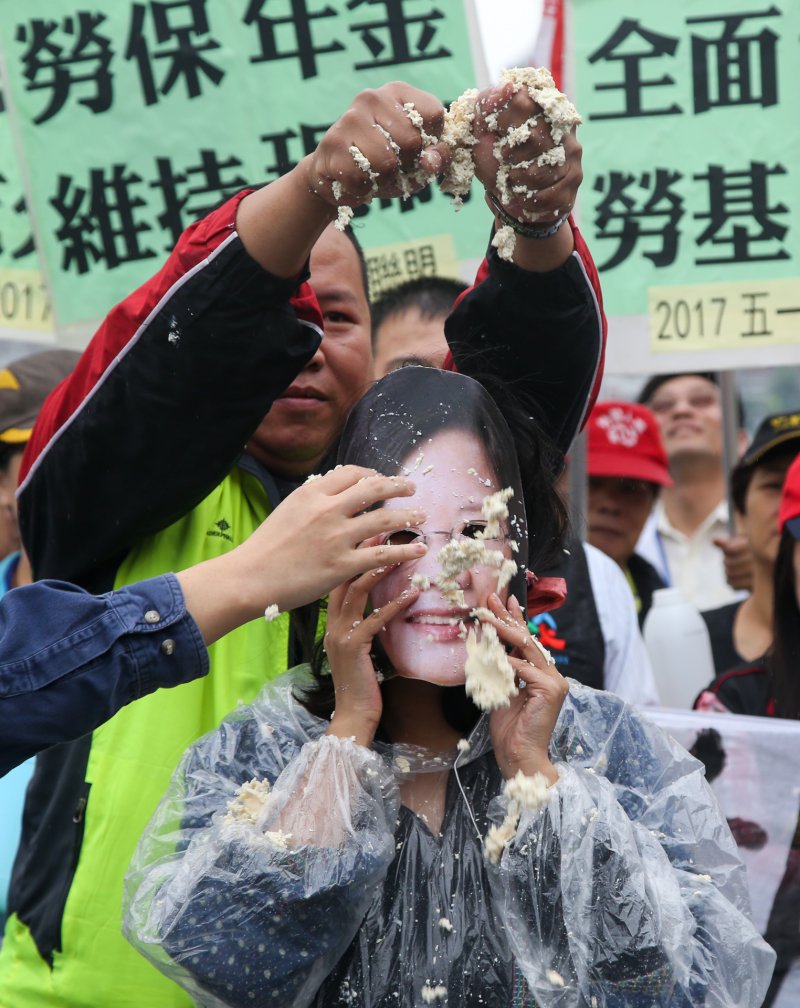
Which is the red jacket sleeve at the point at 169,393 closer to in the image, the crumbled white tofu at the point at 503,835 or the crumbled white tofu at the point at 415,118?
the crumbled white tofu at the point at 415,118

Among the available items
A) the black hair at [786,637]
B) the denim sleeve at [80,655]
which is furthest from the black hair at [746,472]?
the denim sleeve at [80,655]

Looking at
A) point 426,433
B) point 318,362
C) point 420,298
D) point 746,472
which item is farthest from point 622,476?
point 426,433

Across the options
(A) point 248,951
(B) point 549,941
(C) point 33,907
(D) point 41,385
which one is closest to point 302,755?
(A) point 248,951

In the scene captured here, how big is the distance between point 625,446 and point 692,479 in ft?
8.01

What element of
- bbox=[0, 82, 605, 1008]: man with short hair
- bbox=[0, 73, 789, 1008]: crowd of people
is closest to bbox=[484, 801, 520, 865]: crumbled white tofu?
bbox=[0, 73, 789, 1008]: crowd of people

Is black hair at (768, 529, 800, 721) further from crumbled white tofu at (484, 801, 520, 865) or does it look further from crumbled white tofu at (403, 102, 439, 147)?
crumbled white tofu at (403, 102, 439, 147)

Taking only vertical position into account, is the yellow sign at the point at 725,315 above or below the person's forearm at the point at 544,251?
below

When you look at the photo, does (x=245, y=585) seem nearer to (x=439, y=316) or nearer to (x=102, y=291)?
(x=439, y=316)

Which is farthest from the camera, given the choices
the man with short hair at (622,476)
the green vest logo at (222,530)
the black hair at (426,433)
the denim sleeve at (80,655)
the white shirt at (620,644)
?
the man with short hair at (622,476)

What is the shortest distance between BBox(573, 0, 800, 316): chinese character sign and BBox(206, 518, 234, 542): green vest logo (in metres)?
1.98

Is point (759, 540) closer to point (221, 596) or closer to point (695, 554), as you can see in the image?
point (221, 596)

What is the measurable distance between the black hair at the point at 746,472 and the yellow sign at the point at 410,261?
1.05m

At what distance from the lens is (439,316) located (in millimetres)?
3295

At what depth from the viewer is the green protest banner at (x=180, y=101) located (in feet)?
12.1
